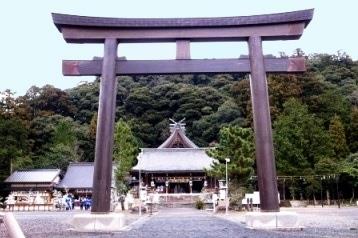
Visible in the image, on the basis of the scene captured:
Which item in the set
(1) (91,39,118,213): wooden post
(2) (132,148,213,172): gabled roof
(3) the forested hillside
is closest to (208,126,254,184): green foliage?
(3) the forested hillside

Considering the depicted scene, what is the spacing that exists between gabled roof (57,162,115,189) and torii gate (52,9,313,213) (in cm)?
3826

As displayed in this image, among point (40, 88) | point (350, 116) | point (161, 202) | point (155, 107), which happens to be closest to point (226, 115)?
point (155, 107)

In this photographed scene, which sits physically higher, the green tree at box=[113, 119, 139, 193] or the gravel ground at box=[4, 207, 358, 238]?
the green tree at box=[113, 119, 139, 193]

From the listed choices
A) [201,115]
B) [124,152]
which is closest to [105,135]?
[124,152]

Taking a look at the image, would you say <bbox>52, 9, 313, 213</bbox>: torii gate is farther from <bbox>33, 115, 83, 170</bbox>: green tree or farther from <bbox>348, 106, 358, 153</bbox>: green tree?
<bbox>33, 115, 83, 170</bbox>: green tree

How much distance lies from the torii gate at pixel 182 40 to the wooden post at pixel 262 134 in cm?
3

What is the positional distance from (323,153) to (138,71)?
101 feet

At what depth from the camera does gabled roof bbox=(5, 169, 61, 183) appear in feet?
165

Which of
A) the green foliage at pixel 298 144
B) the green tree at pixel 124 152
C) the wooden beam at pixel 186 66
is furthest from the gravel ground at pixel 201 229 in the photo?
the green foliage at pixel 298 144

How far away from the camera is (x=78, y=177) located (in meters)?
52.5

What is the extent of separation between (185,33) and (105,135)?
4.22 m

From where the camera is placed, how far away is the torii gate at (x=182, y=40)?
14.3 m

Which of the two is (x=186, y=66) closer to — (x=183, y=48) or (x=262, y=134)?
(x=183, y=48)

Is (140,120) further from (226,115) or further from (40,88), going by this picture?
(40,88)
